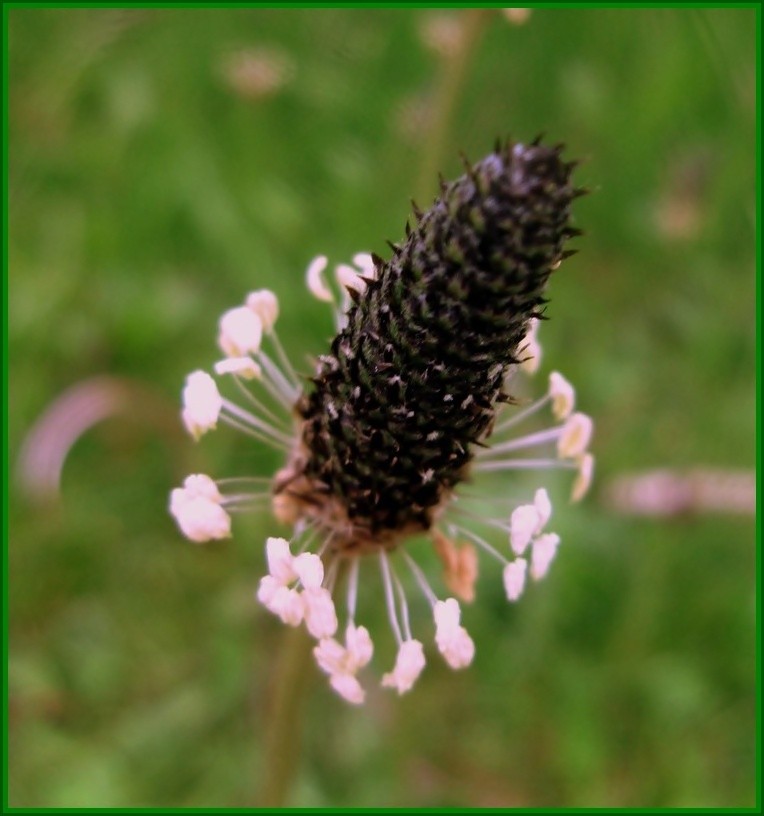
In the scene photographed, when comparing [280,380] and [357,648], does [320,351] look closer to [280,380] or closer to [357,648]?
[280,380]

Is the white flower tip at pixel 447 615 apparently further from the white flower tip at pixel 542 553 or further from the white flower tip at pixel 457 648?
the white flower tip at pixel 542 553

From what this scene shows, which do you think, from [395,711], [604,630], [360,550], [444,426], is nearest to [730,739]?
[604,630]

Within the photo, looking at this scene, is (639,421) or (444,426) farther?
(639,421)

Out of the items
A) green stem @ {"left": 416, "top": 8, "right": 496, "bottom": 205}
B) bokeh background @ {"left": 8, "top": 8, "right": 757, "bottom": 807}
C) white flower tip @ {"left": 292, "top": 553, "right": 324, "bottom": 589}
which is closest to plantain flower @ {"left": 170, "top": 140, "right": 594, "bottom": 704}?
white flower tip @ {"left": 292, "top": 553, "right": 324, "bottom": 589}

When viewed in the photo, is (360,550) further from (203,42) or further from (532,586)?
(203,42)

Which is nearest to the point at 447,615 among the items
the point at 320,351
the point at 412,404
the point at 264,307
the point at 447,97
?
the point at 412,404

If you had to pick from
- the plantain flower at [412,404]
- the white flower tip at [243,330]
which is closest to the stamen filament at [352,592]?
the plantain flower at [412,404]
